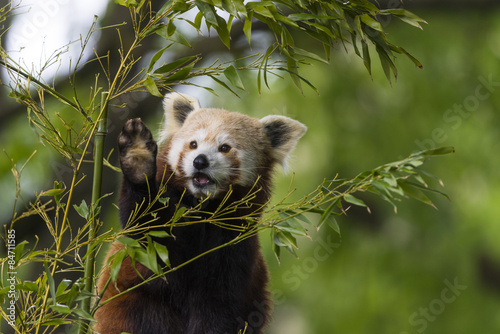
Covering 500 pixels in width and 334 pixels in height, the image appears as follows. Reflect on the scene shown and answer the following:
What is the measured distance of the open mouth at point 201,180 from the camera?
2137mm

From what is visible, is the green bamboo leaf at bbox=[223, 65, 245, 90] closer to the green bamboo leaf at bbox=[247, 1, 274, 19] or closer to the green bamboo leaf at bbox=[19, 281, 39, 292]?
the green bamboo leaf at bbox=[247, 1, 274, 19]

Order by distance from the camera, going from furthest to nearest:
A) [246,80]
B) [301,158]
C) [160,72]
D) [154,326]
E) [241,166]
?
[301,158]
[246,80]
[241,166]
[154,326]
[160,72]

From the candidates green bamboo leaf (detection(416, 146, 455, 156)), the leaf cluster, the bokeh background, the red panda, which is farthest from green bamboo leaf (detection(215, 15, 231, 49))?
the bokeh background

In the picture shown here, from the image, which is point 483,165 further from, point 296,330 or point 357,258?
point 296,330

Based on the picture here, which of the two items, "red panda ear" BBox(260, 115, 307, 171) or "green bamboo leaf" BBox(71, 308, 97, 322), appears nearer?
"green bamboo leaf" BBox(71, 308, 97, 322)

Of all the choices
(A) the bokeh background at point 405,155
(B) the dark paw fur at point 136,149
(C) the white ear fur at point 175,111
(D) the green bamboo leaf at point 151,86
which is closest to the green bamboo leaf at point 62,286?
(B) the dark paw fur at point 136,149

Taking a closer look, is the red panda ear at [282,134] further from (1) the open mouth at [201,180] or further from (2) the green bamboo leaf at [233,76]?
(2) the green bamboo leaf at [233,76]

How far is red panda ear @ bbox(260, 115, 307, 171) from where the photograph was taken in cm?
251

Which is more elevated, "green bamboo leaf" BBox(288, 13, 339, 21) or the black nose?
"green bamboo leaf" BBox(288, 13, 339, 21)

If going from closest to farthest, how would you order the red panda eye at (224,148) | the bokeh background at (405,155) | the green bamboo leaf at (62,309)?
the green bamboo leaf at (62,309), the red panda eye at (224,148), the bokeh background at (405,155)

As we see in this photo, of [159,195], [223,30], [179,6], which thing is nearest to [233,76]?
[223,30]

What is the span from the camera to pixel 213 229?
216cm

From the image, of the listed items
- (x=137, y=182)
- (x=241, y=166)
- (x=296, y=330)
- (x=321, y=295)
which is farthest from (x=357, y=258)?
(x=137, y=182)

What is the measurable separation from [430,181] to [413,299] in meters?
1.17
